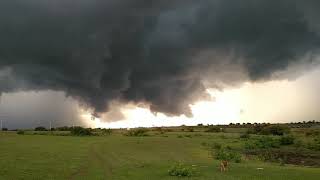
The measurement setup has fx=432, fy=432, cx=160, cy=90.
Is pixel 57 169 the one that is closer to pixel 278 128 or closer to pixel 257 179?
pixel 257 179

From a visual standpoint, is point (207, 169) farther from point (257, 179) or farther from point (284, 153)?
point (284, 153)

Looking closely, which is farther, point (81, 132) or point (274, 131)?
point (274, 131)

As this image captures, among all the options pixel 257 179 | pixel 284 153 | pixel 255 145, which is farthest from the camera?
pixel 255 145

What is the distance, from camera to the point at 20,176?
42281 mm

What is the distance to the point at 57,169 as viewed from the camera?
1909 inches

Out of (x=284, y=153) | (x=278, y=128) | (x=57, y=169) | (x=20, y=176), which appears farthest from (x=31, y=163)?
(x=278, y=128)

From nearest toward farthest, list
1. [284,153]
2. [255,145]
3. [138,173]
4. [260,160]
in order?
[138,173] < [260,160] < [284,153] < [255,145]

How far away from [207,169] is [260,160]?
24542mm

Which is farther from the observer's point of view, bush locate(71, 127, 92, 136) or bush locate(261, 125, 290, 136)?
bush locate(261, 125, 290, 136)

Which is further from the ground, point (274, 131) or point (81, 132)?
point (81, 132)

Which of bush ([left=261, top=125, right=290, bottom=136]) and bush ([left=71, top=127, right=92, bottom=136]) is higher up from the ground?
bush ([left=71, top=127, right=92, bottom=136])

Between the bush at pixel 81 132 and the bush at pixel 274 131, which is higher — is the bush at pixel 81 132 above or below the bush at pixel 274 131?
above

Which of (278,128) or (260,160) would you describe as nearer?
(260,160)

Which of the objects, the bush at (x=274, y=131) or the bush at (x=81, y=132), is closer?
the bush at (x=81, y=132)
